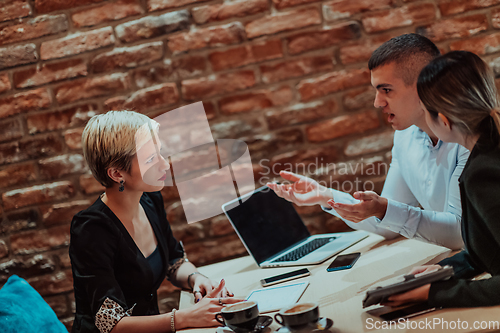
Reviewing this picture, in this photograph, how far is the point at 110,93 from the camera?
1963 mm

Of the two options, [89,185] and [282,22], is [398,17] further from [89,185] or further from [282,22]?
[89,185]

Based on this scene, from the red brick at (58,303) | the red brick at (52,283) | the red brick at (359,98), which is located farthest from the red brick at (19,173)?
the red brick at (359,98)

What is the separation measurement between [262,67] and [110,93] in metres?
0.73

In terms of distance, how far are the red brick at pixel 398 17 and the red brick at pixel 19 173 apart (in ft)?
5.64

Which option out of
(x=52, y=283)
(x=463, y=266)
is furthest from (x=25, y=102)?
(x=463, y=266)

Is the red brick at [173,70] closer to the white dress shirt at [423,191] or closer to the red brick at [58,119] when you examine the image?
the red brick at [58,119]

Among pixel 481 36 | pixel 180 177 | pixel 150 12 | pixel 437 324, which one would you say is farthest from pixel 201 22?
pixel 437 324

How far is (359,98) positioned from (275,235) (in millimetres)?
813

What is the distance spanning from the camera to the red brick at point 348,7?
77.0 inches

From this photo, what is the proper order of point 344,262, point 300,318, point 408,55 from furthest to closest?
point 408,55
point 344,262
point 300,318

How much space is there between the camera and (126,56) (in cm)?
195

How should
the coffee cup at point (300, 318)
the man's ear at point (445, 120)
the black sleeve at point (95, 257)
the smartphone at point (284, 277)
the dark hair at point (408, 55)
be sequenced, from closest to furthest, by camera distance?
the coffee cup at point (300, 318), the man's ear at point (445, 120), the black sleeve at point (95, 257), the smartphone at point (284, 277), the dark hair at point (408, 55)

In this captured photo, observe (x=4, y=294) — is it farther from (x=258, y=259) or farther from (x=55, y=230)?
(x=258, y=259)

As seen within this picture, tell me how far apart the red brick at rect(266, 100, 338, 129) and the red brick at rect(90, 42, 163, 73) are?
0.60m
